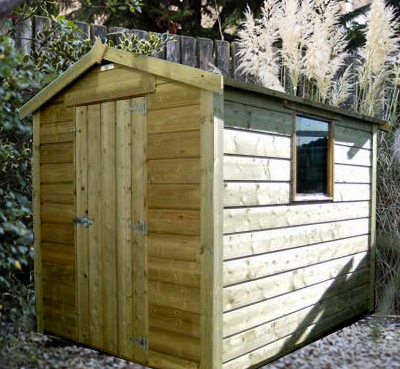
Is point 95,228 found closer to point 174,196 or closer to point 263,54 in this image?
point 174,196

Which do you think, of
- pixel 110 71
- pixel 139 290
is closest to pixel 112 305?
pixel 139 290

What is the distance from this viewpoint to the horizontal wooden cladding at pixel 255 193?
277cm

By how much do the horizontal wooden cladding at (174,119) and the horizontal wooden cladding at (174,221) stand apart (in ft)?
1.54

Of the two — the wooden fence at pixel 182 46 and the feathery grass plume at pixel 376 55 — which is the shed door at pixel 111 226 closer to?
the wooden fence at pixel 182 46

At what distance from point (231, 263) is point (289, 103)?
3.75 feet

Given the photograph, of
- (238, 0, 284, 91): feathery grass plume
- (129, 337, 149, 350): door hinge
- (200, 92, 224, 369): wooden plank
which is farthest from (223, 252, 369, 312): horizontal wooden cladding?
(238, 0, 284, 91): feathery grass plume

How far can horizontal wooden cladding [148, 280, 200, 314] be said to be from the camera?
8.96ft

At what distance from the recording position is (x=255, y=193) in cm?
296

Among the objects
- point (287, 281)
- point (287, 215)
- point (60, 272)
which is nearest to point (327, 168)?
point (287, 215)

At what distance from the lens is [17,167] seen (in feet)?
12.5

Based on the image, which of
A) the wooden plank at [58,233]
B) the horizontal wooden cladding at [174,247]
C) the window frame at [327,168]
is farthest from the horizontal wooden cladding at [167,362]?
the window frame at [327,168]

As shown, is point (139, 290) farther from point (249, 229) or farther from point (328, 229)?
point (328, 229)

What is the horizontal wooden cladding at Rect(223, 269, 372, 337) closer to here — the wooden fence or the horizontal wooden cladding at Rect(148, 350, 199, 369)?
the horizontal wooden cladding at Rect(148, 350, 199, 369)

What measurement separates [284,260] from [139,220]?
1.00 metres
